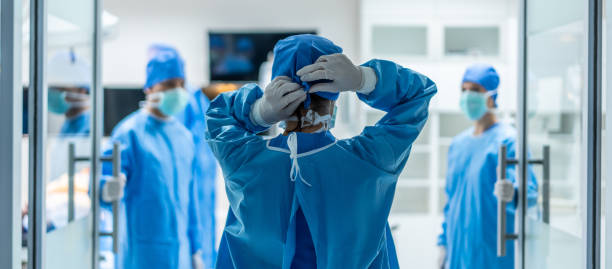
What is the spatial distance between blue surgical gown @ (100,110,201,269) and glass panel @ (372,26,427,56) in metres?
2.19

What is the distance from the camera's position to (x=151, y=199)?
8.59 feet

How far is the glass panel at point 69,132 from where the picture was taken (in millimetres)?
1736

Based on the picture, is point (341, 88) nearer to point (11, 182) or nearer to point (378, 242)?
point (378, 242)

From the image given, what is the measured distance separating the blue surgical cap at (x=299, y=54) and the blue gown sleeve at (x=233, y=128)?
13 cm

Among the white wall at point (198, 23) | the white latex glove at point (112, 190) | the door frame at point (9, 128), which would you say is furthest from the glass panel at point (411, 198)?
the door frame at point (9, 128)

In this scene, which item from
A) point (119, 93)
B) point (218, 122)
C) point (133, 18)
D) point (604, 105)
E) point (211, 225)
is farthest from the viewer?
point (133, 18)

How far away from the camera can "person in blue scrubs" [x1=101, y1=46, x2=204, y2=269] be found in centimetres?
261

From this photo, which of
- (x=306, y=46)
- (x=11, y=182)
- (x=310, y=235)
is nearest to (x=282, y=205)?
(x=310, y=235)

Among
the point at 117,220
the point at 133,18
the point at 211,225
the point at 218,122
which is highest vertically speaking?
the point at 133,18

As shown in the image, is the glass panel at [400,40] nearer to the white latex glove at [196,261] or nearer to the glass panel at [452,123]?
the glass panel at [452,123]

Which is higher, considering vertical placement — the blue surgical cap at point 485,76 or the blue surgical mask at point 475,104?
the blue surgical cap at point 485,76

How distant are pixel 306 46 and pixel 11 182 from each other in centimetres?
83

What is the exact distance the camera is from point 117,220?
204 cm

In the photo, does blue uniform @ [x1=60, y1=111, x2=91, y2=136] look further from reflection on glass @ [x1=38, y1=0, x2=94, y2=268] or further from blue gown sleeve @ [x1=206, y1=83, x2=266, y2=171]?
blue gown sleeve @ [x1=206, y1=83, x2=266, y2=171]
